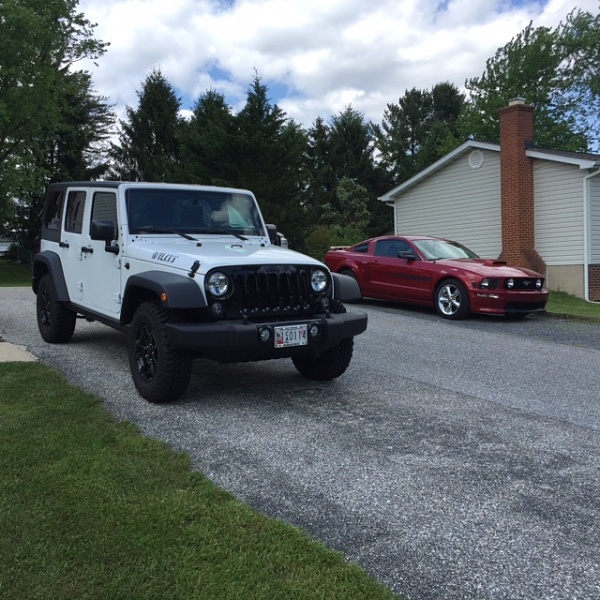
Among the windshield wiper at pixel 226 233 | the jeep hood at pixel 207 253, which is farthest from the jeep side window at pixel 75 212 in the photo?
the windshield wiper at pixel 226 233

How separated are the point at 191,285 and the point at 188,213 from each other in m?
1.59

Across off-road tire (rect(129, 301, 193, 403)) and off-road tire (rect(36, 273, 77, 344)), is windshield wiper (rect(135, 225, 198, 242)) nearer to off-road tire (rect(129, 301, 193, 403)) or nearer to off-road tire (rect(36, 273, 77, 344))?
off-road tire (rect(129, 301, 193, 403))

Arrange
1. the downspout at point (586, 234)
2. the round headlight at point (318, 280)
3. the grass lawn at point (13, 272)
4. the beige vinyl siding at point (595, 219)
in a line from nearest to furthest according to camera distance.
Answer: the round headlight at point (318, 280) → the downspout at point (586, 234) → the beige vinyl siding at point (595, 219) → the grass lawn at point (13, 272)

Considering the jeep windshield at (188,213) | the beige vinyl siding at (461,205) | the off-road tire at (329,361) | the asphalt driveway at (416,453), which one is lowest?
the asphalt driveway at (416,453)

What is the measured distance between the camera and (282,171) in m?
26.8

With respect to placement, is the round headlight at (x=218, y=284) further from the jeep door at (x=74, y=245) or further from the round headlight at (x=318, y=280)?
the jeep door at (x=74, y=245)

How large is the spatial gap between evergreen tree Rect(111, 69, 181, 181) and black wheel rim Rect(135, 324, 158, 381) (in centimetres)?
4144

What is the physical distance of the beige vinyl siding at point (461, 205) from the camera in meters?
19.7

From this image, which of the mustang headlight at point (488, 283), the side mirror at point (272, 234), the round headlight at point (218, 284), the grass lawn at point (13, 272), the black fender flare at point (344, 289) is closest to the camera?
the round headlight at point (218, 284)

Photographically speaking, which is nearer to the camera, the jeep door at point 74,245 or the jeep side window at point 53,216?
the jeep door at point 74,245

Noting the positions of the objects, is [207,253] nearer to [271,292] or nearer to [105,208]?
[271,292]

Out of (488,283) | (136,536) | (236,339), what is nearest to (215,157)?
(488,283)

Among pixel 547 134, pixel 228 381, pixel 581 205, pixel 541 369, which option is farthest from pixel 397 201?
pixel 547 134

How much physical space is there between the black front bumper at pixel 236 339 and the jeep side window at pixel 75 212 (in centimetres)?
281
